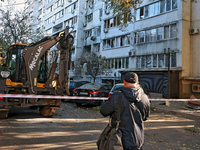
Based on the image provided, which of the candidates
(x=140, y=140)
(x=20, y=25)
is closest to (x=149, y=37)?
(x=20, y=25)

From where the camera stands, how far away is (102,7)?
103ft

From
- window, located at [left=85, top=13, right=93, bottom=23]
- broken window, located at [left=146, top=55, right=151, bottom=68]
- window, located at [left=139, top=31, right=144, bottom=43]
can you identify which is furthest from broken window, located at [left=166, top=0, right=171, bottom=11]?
window, located at [left=85, top=13, right=93, bottom=23]

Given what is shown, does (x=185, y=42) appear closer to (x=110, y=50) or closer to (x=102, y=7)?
(x=110, y=50)

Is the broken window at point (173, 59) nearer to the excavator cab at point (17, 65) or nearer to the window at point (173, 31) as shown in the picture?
the window at point (173, 31)

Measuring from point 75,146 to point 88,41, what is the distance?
99.8 feet

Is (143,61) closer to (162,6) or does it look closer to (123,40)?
(123,40)

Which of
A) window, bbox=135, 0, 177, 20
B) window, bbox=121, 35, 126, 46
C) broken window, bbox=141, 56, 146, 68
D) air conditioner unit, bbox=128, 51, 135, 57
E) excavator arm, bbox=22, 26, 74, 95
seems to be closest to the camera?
excavator arm, bbox=22, 26, 74, 95

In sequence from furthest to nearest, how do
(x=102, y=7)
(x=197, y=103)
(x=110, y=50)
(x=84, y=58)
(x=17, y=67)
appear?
(x=102, y=7)
(x=110, y=50)
(x=84, y=58)
(x=197, y=103)
(x=17, y=67)

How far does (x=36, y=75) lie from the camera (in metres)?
7.77

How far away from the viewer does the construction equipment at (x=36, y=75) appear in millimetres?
7402

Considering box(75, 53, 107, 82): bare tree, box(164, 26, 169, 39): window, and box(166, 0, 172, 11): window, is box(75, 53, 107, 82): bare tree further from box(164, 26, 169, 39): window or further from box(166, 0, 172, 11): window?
box(166, 0, 172, 11): window

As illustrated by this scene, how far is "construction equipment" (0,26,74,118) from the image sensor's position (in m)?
7.40

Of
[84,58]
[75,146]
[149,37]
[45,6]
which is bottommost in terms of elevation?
[75,146]

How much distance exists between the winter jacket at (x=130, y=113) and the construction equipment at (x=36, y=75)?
18.2 ft
